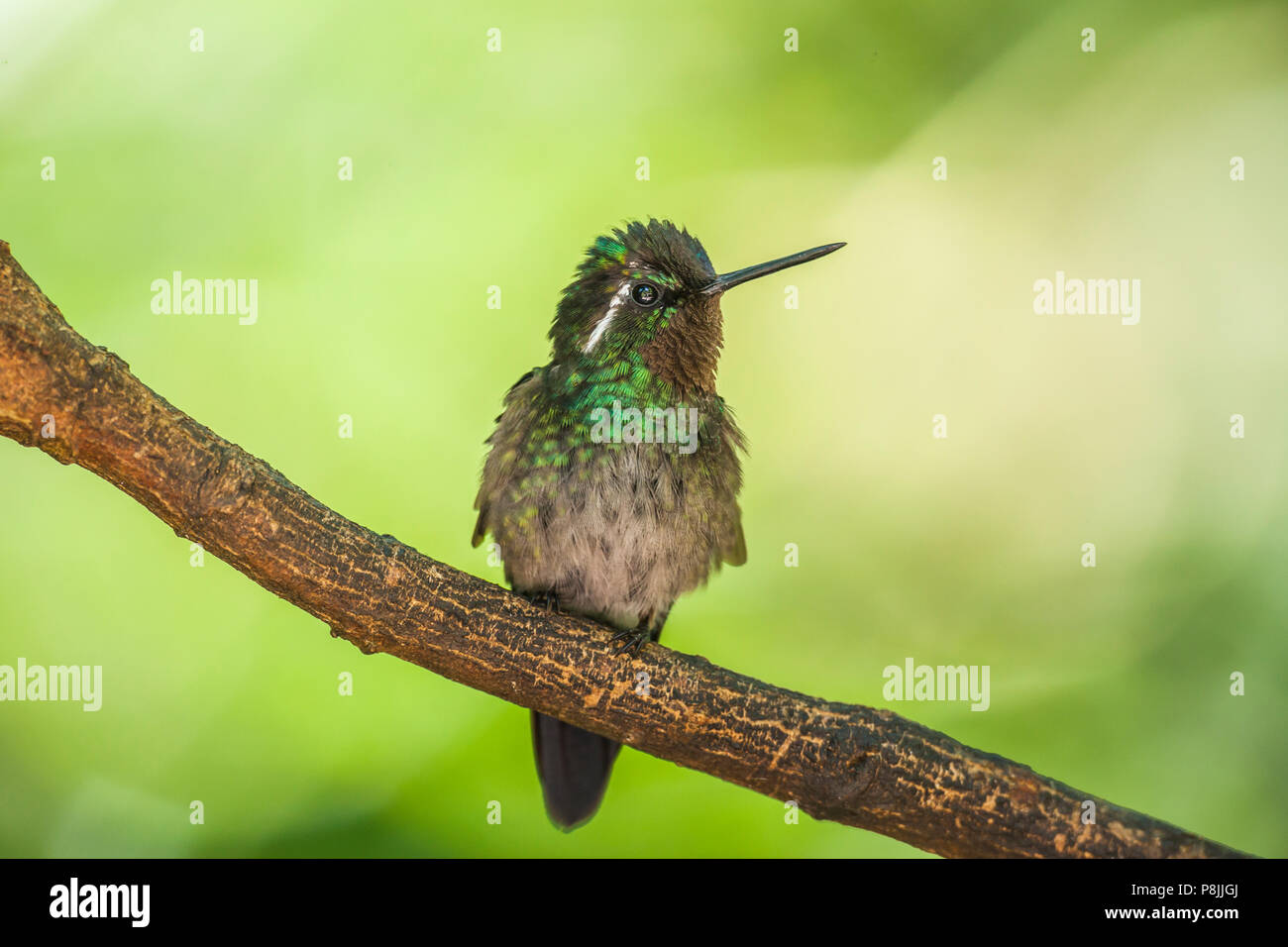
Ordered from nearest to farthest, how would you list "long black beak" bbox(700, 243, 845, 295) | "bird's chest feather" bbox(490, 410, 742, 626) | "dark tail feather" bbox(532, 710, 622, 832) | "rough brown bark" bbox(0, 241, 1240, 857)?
"rough brown bark" bbox(0, 241, 1240, 857) < "bird's chest feather" bbox(490, 410, 742, 626) < "long black beak" bbox(700, 243, 845, 295) < "dark tail feather" bbox(532, 710, 622, 832)

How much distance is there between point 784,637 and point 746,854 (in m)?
0.90

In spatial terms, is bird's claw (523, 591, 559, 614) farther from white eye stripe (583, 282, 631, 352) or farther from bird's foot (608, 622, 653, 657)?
white eye stripe (583, 282, 631, 352)

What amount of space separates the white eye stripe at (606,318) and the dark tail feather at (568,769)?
1.33 meters

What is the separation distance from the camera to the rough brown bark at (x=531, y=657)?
2.23 m

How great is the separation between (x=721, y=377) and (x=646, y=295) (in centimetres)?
126

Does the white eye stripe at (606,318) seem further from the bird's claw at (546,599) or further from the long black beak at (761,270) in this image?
the bird's claw at (546,599)

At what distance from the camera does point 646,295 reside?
3.12m

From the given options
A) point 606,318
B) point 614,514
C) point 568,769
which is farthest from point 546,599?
point 606,318

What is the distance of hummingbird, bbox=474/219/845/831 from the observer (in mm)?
2945

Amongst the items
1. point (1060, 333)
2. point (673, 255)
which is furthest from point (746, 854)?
point (1060, 333)

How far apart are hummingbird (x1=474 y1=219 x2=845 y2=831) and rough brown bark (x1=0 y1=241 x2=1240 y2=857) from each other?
0.33m

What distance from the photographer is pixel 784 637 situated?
13.5 feet

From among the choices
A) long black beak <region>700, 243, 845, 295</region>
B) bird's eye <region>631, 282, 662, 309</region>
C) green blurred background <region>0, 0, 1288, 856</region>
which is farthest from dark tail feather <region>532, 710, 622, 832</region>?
long black beak <region>700, 243, 845, 295</region>

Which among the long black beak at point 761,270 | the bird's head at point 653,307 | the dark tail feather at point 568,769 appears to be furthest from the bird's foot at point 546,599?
the long black beak at point 761,270
